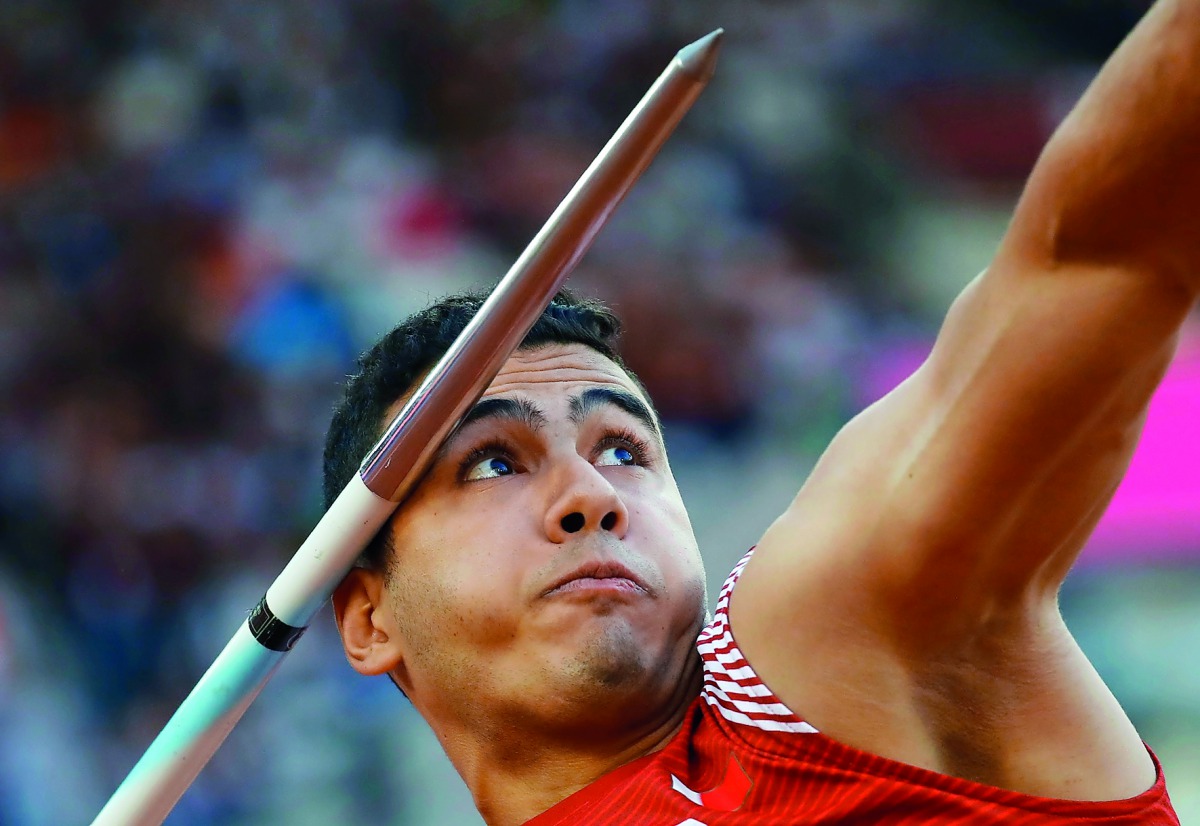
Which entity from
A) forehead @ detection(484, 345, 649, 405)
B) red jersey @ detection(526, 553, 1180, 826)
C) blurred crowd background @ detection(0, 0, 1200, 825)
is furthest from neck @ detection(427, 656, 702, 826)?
blurred crowd background @ detection(0, 0, 1200, 825)

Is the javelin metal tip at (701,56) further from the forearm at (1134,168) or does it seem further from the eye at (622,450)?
the eye at (622,450)

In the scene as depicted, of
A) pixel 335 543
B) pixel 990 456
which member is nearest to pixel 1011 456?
pixel 990 456

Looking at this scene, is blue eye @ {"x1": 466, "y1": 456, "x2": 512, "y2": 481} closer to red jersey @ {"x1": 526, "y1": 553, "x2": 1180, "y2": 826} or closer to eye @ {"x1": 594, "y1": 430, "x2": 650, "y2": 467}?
eye @ {"x1": 594, "y1": 430, "x2": 650, "y2": 467}

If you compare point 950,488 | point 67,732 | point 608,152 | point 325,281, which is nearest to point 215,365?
point 325,281

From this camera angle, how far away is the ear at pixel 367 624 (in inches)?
81.1

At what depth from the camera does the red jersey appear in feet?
4.43

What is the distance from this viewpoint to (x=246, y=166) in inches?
178

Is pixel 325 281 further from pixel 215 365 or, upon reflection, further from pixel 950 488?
pixel 950 488

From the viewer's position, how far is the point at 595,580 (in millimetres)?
1753

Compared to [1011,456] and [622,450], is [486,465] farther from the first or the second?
[1011,456]

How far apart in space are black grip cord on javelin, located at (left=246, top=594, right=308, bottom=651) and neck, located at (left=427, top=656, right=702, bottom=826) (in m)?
0.29

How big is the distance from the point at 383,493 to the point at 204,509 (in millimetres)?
2476

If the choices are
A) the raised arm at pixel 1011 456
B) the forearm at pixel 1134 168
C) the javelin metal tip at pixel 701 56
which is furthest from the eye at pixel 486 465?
the forearm at pixel 1134 168

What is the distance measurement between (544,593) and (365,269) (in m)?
2.81
